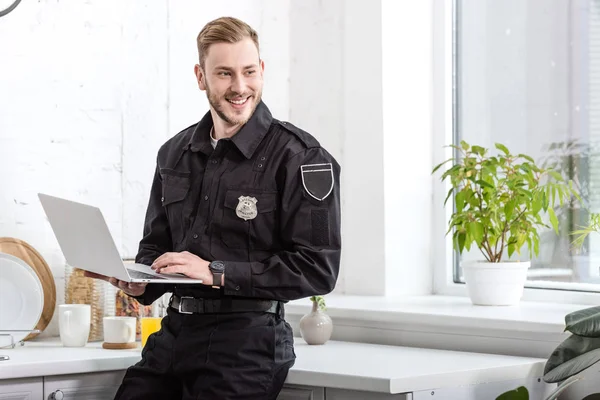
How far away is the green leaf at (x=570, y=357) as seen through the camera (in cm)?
237

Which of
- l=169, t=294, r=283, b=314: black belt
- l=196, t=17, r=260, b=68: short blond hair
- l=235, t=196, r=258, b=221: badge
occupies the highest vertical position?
l=196, t=17, r=260, b=68: short blond hair

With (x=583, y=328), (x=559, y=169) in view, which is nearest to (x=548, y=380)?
(x=583, y=328)

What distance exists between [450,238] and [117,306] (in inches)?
46.6

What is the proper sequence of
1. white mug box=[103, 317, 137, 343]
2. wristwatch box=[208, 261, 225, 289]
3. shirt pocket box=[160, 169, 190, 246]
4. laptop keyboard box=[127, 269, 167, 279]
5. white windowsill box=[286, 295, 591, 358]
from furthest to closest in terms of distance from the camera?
white mug box=[103, 317, 137, 343]
white windowsill box=[286, 295, 591, 358]
shirt pocket box=[160, 169, 190, 246]
wristwatch box=[208, 261, 225, 289]
laptop keyboard box=[127, 269, 167, 279]

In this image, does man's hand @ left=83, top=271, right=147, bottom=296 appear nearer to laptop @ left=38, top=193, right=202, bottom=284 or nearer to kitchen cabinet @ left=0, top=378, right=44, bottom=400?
laptop @ left=38, top=193, right=202, bottom=284

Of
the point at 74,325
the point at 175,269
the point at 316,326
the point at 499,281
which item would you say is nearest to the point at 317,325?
the point at 316,326

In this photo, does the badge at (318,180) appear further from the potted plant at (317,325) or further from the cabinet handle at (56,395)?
the cabinet handle at (56,395)

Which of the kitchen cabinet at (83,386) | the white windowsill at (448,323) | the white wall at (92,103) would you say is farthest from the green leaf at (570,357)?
the white wall at (92,103)

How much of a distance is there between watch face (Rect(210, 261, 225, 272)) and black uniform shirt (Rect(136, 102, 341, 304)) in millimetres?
14

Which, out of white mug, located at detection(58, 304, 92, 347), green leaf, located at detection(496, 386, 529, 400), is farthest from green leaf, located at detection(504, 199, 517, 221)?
white mug, located at detection(58, 304, 92, 347)

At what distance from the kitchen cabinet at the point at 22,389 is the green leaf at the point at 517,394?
3.71 feet

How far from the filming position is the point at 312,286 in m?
2.31

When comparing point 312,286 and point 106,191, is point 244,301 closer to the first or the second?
point 312,286

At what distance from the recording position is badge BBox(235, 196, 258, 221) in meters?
2.35
